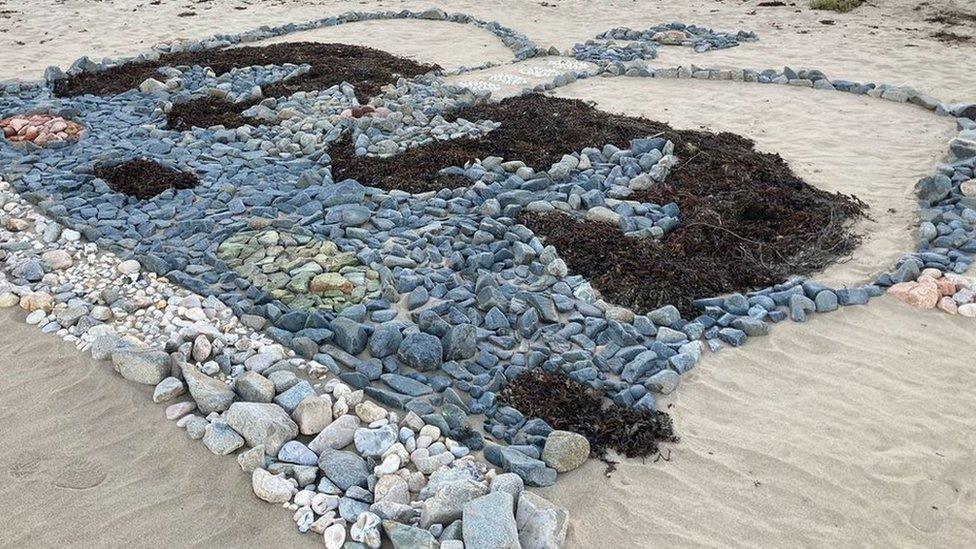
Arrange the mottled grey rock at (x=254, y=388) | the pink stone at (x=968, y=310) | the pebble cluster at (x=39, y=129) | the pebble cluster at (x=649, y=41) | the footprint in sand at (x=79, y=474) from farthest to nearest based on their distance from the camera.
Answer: the pebble cluster at (x=649, y=41) < the pebble cluster at (x=39, y=129) < the pink stone at (x=968, y=310) < the mottled grey rock at (x=254, y=388) < the footprint in sand at (x=79, y=474)

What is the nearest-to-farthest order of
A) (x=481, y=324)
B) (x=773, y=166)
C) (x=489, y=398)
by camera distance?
(x=489, y=398), (x=481, y=324), (x=773, y=166)

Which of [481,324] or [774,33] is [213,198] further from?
[774,33]

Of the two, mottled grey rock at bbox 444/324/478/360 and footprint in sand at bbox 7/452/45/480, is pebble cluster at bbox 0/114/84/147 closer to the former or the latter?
footprint in sand at bbox 7/452/45/480

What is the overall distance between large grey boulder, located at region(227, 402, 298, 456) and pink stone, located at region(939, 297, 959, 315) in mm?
3822

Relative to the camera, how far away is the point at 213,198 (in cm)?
580

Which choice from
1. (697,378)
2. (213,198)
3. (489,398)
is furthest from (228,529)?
(213,198)

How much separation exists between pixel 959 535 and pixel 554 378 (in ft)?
6.07

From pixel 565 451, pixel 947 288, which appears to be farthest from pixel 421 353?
pixel 947 288

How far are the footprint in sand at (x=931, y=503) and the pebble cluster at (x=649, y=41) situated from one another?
24.8ft

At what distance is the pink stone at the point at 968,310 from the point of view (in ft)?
14.5

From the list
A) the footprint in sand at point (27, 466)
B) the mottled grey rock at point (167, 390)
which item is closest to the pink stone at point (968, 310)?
the mottled grey rock at point (167, 390)

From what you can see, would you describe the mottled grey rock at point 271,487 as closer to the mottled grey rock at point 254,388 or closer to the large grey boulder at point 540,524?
the mottled grey rock at point 254,388

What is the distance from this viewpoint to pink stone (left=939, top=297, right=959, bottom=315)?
14.6ft

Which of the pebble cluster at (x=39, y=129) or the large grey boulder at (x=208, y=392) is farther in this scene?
the pebble cluster at (x=39, y=129)
